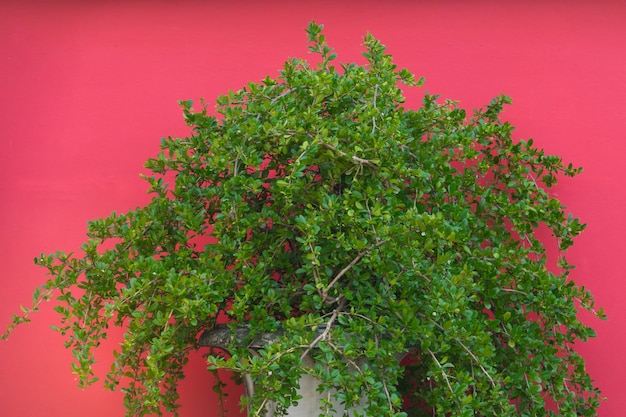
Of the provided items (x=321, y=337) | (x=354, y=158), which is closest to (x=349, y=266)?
(x=321, y=337)

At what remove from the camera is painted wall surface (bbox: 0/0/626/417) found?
3299 mm

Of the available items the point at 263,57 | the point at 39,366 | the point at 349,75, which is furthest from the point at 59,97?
the point at 349,75

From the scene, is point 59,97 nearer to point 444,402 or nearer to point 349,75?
point 349,75

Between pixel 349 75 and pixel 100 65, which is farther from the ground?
pixel 100 65

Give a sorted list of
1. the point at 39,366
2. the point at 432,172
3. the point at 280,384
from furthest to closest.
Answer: the point at 39,366
the point at 432,172
the point at 280,384

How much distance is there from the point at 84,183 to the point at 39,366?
849 millimetres

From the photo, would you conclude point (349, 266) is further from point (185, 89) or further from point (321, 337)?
point (185, 89)

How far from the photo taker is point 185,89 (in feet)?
11.3

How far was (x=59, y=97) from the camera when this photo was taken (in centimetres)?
348

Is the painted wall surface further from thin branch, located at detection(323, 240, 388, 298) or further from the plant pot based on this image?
thin branch, located at detection(323, 240, 388, 298)

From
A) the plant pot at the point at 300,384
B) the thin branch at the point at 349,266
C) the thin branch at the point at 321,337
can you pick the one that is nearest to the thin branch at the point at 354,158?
the thin branch at the point at 349,266

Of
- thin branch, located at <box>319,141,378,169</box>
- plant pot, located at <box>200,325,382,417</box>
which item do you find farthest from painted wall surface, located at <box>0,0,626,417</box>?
thin branch, located at <box>319,141,378,169</box>

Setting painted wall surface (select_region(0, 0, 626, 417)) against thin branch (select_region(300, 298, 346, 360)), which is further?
painted wall surface (select_region(0, 0, 626, 417))

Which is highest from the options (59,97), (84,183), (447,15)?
(447,15)
